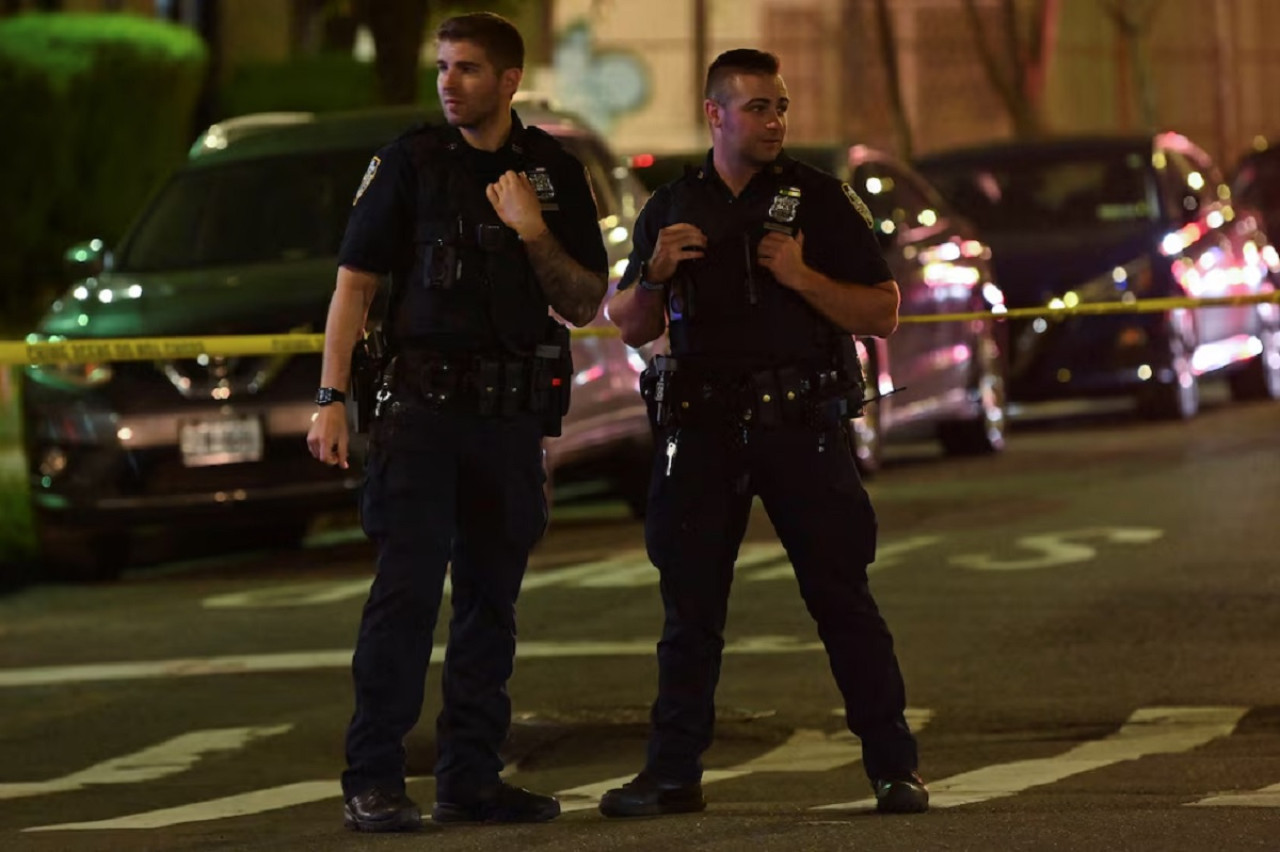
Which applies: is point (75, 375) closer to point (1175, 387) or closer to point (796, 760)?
point (796, 760)

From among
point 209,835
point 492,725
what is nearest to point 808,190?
point 492,725

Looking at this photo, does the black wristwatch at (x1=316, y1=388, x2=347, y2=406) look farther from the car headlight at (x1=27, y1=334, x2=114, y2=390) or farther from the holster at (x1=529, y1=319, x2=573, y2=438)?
the car headlight at (x1=27, y1=334, x2=114, y2=390)

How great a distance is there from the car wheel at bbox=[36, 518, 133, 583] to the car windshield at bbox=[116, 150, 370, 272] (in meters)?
1.13

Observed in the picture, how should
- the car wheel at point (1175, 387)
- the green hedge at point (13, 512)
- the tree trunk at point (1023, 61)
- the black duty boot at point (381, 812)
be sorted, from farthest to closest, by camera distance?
the tree trunk at point (1023, 61), the car wheel at point (1175, 387), the green hedge at point (13, 512), the black duty boot at point (381, 812)

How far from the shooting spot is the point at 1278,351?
71.6 ft

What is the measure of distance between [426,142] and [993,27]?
40.8m

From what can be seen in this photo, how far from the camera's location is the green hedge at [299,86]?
28.3 metres

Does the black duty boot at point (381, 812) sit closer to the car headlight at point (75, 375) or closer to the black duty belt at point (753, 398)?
the black duty belt at point (753, 398)

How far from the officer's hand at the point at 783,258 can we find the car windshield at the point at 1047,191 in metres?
12.5

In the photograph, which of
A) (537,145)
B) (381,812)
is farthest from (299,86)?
(381,812)

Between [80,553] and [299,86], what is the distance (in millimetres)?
15311

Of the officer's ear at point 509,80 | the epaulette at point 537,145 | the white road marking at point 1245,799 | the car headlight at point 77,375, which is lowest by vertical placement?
the white road marking at point 1245,799

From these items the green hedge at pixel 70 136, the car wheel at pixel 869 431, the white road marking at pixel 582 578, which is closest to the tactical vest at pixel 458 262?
the white road marking at pixel 582 578

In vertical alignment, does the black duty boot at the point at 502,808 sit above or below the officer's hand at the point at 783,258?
below
